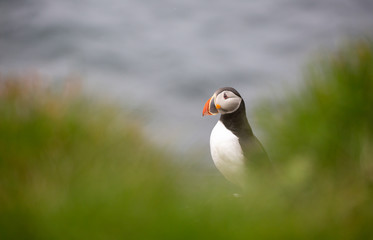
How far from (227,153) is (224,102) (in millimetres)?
407

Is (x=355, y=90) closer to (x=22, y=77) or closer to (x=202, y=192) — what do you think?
(x=202, y=192)

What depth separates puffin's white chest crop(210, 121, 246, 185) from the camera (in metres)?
3.44

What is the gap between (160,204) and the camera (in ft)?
4.45

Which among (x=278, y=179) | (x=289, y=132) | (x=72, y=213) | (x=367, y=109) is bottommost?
(x=72, y=213)

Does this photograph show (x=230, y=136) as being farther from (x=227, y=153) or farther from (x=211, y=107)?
(x=211, y=107)

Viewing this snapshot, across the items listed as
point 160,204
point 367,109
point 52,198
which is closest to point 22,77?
point 52,198

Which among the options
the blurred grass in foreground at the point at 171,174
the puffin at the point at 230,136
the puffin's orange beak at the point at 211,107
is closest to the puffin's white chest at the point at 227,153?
the puffin at the point at 230,136

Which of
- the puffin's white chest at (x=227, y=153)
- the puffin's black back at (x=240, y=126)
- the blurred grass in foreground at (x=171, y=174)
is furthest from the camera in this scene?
the puffin's black back at (x=240, y=126)

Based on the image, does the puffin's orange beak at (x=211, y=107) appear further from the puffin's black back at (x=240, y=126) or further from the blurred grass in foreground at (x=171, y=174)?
the blurred grass in foreground at (x=171, y=174)

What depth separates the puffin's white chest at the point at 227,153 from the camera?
3.44 m

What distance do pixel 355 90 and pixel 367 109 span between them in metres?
0.10

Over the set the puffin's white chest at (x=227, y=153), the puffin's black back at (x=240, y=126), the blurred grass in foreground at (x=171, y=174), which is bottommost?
the blurred grass in foreground at (x=171, y=174)

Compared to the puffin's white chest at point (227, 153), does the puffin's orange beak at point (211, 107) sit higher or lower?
higher

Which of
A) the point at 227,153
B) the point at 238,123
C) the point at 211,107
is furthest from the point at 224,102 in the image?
the point at 227,153
